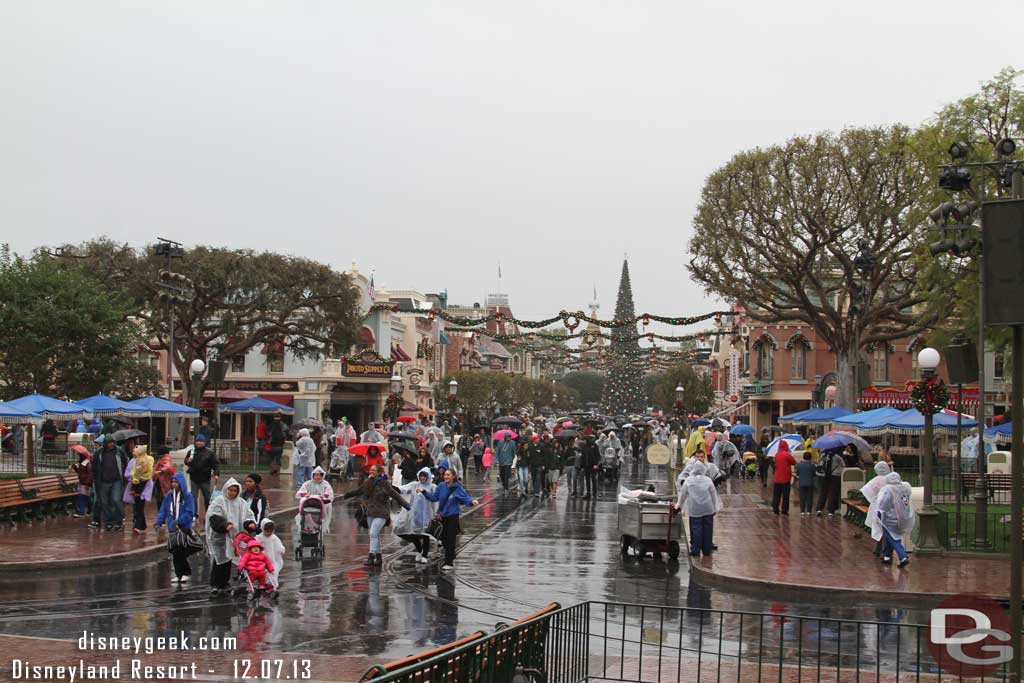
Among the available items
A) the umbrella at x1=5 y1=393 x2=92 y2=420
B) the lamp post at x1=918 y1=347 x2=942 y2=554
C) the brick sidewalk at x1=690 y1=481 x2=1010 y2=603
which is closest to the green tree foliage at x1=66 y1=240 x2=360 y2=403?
the umbrella at x1=5 y1=393 x2=92 y2=420

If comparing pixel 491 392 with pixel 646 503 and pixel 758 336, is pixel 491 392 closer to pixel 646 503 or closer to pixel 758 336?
pixel 758 336

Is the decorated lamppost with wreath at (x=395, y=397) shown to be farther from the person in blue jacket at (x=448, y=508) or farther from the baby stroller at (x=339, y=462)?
the person in blue jacket at (x=448, y=508)

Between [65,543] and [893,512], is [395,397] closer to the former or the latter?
[65,543]

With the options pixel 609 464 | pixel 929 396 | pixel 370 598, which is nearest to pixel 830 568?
pixel 929 396

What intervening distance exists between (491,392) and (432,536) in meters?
74.4

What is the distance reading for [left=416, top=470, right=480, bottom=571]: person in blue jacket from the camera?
1691 cm

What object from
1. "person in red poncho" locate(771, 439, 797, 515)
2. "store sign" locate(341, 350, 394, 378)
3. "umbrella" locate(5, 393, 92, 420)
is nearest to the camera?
"person in red poncho" locate(771, 439, 797, 515)

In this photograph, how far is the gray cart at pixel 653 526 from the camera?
59.5 ft

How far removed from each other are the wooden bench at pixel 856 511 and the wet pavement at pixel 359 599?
2.70 metres

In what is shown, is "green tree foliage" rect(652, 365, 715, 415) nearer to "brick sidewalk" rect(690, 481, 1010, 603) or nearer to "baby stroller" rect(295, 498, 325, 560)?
"brick sidewalk" rect(690, 481, 1010, 603)

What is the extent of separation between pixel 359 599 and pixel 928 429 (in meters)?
9.60

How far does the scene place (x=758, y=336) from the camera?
65.5m

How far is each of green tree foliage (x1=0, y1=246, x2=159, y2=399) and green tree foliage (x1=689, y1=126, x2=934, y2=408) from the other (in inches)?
808

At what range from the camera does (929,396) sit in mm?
18469
